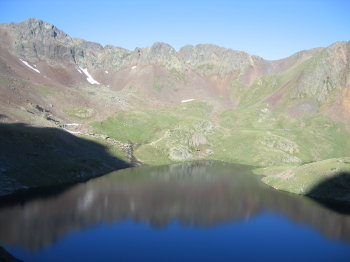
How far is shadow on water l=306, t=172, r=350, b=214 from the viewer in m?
84.4

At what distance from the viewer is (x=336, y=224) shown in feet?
230

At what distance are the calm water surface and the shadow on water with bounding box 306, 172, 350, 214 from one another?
14.7 ft

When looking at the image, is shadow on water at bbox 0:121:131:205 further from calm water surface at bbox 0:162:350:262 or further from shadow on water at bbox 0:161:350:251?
calm water surface at bbox 0:162:350:262

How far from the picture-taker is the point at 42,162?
99.1 m

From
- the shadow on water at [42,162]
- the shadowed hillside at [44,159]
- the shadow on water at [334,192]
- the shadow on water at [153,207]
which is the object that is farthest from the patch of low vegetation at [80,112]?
the shadow on water at [334,192]

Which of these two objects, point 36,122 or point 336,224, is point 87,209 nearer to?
point 336,224

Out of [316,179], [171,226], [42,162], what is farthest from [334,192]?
[42,162]

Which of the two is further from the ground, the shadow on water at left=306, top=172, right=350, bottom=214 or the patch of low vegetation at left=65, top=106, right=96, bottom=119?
the patch of low vegetation at left=65, top=106, right=96, bottom=119

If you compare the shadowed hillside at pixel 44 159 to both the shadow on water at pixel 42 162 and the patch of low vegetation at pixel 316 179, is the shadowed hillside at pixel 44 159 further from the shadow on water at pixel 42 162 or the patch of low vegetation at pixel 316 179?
the patch of low vegetation at pixel 316 179

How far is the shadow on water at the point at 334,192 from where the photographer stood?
84.4 m

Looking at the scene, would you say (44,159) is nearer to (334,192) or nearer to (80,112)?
(334,192)

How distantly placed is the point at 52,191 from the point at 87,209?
18764mm

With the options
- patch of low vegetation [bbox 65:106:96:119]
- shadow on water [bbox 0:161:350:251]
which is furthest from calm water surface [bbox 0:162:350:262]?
patch of low vegetation [bbox 65:106:96:119]

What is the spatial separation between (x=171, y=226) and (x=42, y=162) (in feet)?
174
